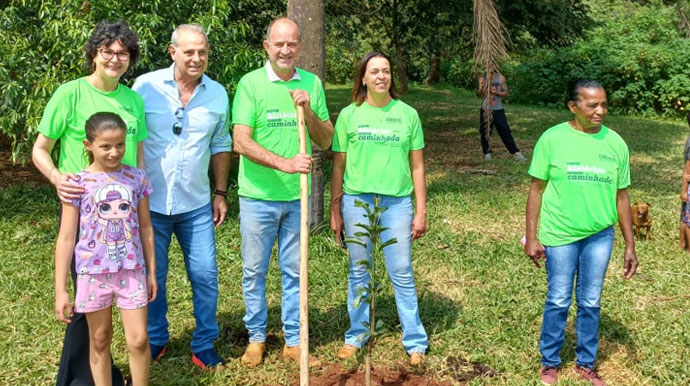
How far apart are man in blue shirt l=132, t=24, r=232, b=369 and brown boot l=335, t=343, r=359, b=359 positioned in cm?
75

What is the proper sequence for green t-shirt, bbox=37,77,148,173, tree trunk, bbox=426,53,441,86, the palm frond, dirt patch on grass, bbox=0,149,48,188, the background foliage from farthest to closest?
1. tree trunk, bbox=426,53,441,86
2. dirt patch on grass, bbox=0,149,48,188
3. the palm frond
4. the background foliage
5. green t-shirt, bbox=37,77,148,173

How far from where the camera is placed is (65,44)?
6680mm

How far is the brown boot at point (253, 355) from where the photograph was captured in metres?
4.16

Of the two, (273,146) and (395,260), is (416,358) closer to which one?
(395,260)

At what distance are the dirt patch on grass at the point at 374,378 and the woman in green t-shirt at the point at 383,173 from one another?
165 millimetres

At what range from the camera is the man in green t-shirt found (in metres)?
3.70

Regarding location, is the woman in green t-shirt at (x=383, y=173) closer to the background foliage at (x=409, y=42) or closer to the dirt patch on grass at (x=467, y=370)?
the dirt patch on grass at (x=467, y=370)

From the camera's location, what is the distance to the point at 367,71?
393 centimetres

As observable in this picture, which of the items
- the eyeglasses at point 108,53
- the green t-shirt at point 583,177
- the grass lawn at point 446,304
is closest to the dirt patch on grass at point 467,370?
the grass lawn at point 446,304

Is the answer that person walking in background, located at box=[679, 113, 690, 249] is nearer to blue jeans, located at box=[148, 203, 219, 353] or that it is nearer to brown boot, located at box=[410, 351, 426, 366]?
brown boot, located at box=[410, 351, 426, 366]

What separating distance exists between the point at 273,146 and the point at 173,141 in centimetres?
55

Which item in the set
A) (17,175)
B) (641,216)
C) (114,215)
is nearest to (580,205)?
(114,215)

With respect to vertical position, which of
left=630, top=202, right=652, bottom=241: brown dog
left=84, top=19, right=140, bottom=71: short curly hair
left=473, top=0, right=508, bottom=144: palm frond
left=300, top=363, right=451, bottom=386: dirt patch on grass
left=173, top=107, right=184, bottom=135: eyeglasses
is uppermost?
left=473, top=0, right=508, bottom=144: palm frond

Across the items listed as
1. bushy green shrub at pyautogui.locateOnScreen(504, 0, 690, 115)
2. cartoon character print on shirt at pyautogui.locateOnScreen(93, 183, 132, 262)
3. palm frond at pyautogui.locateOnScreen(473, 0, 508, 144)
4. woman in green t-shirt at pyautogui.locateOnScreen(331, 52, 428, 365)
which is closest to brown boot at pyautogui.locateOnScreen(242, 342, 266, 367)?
woman in green t-shirt at pyautogui.locateOnScreen(331, 52, 428, 365)
